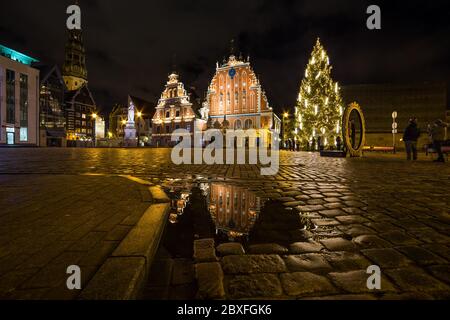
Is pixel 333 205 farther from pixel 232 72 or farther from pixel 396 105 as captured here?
pixel 396 105

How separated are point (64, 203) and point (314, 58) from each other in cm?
2991

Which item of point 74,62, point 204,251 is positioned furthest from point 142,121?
point 204,251

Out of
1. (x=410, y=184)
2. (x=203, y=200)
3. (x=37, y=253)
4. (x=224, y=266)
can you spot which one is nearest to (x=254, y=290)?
(x=224, y=266)

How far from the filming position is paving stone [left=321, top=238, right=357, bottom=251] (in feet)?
7.23

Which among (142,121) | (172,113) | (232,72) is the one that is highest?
(232,72)

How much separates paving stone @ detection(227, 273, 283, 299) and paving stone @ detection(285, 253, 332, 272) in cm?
25

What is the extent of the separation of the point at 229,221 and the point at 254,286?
1.45 metres

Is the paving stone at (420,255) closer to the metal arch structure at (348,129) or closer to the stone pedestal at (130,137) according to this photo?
the metal arch structure at (348,129)

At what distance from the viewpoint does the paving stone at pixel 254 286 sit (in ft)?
4.99

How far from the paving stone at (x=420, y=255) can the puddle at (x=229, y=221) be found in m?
0.84

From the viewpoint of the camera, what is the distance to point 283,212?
3.39 meters

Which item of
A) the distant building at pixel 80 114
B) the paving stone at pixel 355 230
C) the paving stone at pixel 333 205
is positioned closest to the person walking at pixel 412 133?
the paving stone at pixel 333 205

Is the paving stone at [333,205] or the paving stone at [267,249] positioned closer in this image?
the paving stone at [267,249]

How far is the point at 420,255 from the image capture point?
203 cm
